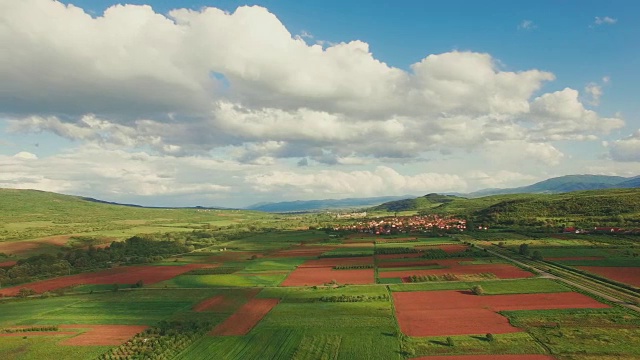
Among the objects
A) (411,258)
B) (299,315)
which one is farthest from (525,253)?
(299,315)

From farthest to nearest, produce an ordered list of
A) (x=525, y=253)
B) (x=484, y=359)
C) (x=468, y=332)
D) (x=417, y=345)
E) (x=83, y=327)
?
(x=525, y=253)
(x=83, y=327)
(x=468, y=332)
(x=417, y=345)
(x=484, y=359)

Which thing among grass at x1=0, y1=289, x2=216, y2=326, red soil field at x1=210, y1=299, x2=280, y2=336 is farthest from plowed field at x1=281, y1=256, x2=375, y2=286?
grass at x1=0, y1=289, x2=216, y2=326

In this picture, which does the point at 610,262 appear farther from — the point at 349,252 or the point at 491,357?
the point at 349,252

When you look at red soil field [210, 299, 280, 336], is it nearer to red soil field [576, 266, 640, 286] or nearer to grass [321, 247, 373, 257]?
grass [321, 247, 373, 257]

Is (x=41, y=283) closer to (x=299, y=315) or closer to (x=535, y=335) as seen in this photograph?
(x=299, y=315)

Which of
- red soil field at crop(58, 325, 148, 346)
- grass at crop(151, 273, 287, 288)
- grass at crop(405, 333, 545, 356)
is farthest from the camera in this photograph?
grass at crop(151, 273, 287, 288)

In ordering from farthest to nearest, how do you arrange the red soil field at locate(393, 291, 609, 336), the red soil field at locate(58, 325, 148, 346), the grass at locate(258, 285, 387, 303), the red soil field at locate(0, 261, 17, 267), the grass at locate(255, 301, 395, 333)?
the red soil field at locate(0, 261, 17, 267) → the grass at locate(258, 285, 387, 303) → the grass at locate(255, 301, 395, 333) → the red soil field at locate(58, 325, 148, 346) → the red soil field at locate(393, 291, 609, 336)

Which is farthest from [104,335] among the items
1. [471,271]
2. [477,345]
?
[471,271]
